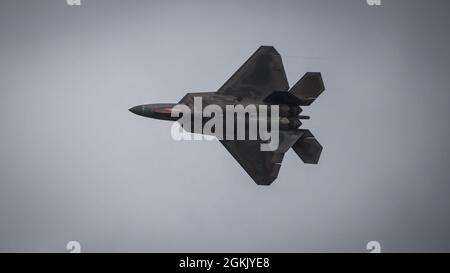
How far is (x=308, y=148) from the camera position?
23.7 meters

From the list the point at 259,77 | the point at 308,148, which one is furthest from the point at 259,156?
the point at 259,77

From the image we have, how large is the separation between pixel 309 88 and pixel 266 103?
2.41 metres

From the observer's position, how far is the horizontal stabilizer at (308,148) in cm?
2353

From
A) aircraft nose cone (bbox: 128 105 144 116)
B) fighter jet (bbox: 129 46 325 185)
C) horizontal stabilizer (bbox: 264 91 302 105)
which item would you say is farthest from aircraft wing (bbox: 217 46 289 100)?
aircraft nose cone (bbox: 128 105 144 116)

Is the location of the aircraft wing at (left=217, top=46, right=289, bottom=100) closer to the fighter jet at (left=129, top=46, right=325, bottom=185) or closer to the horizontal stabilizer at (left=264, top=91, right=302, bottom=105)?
the fighter jet at (left=129, top=46, right=325, bottom=185)

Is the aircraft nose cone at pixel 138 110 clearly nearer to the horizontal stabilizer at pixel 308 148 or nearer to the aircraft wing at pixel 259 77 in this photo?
the aircraft wing at pixel 259 77

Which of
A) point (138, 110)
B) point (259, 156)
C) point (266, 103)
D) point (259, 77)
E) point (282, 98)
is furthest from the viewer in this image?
point (259, 77)

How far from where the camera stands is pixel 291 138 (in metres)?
23.3

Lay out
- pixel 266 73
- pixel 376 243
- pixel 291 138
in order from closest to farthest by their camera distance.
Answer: pixel 291 138 < pixel 266 73 < pixel 376 243

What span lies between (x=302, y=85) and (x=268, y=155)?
4208 millimetres

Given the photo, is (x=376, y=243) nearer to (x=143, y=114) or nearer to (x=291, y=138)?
(x=291, y=138)

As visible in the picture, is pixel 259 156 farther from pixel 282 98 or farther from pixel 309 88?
Answer: pixel 309 88

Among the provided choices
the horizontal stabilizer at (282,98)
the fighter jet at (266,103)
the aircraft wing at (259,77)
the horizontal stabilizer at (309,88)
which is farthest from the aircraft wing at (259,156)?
the aircraft wing at (259,77)

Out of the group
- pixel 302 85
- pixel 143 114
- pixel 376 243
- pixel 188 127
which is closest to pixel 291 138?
pixel 302 85
